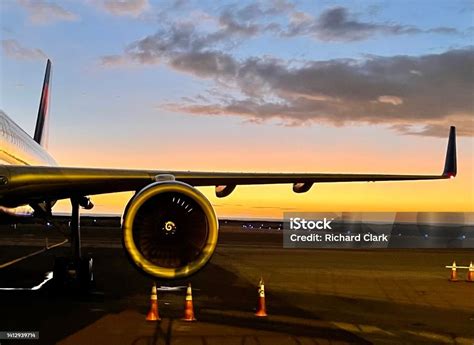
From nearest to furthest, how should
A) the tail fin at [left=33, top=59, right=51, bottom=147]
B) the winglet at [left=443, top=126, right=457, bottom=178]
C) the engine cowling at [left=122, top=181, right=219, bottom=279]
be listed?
the engine cowling at [left=122, top=181, right=219, bottom=279], the winglet at [left=443, top=126, right=457, bottom=178], the tail fin at [left=33, top=59, right=51, bottom=147]

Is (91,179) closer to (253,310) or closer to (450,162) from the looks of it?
(253,310)

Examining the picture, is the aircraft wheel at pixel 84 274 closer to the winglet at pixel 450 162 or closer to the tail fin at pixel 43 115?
the winglet at pixel 450 162

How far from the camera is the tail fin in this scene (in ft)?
75.2

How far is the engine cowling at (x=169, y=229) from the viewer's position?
8.88 metres

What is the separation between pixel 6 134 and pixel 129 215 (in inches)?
171

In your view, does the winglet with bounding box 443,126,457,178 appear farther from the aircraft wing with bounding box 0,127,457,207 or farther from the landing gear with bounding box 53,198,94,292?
the landing gear with bounding box 53,198,94,292

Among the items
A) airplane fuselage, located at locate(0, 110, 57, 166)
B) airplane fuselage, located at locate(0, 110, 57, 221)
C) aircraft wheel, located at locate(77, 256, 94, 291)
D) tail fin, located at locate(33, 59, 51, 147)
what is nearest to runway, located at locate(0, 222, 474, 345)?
aircraft wheel, located at locate(77, 256, 94, 291)

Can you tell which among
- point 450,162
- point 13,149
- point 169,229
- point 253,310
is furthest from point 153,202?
point 450,162

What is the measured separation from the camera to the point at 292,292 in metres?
15.6

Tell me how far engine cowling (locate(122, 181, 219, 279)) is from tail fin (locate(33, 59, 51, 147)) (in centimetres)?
1441

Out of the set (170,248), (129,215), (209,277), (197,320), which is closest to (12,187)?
(129,215)

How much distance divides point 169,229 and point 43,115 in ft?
53.0

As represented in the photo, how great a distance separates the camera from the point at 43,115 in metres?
23.9

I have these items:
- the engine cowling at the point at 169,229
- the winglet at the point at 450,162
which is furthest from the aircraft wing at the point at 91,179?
the winglet at the point at 450,162
